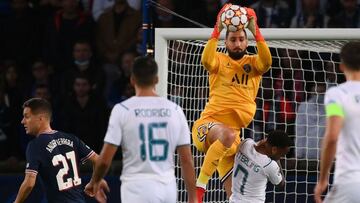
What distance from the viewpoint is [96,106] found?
13297 millimetres

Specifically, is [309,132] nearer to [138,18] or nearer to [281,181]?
[281,181]

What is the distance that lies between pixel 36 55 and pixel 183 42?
3742mm

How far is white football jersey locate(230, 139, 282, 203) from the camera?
10.1 meters

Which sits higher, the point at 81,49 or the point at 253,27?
the point at 253,27

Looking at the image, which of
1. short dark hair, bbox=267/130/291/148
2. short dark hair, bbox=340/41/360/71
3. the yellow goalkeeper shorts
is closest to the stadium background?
the yellow goalkeeper shorts

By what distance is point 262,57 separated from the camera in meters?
9.91

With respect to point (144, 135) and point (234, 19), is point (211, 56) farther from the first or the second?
point (144, 135)

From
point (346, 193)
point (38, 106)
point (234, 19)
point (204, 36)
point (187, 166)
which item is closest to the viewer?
point (346, 193)

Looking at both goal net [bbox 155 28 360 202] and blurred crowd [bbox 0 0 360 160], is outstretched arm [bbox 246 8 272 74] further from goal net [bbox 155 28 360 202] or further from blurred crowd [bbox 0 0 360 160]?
blurred crowd [bbox 0 0 360 160]

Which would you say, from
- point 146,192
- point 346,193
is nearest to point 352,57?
point 346,193

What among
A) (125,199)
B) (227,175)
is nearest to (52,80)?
(227,175)

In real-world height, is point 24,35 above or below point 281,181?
above

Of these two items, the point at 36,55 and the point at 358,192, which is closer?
the point at 358,192

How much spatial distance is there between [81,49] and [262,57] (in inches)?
176
